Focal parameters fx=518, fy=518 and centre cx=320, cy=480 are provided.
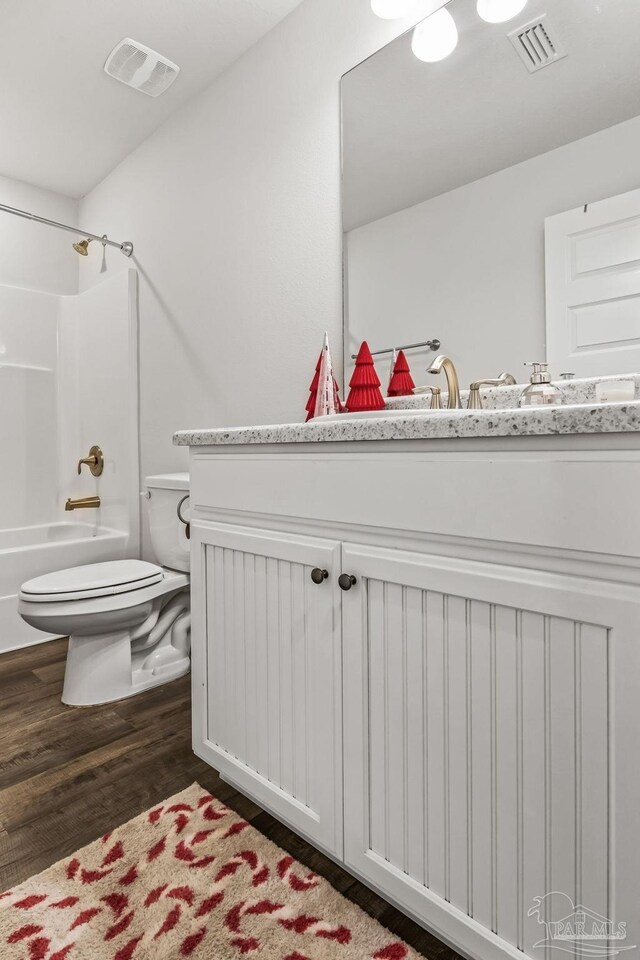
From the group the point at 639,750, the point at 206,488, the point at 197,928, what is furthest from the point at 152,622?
the point at 639,750

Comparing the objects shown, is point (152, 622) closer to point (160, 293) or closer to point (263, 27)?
point (160, 293)

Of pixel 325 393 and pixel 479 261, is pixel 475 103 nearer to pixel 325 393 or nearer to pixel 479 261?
pixel 479 261

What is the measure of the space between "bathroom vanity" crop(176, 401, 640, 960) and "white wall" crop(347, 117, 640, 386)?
66 centimetres

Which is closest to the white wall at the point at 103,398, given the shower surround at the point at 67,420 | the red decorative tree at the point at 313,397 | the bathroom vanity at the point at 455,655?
the shower surround at the point at 67,420

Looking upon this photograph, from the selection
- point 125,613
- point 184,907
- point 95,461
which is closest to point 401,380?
point 125,613

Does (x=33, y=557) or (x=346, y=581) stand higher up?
(x=346, y=581)

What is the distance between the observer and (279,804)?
102 centimetres

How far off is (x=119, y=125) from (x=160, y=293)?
755 millimetres

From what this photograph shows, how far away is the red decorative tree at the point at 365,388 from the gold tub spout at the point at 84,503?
1806 millimetres

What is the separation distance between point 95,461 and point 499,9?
2.41 metres

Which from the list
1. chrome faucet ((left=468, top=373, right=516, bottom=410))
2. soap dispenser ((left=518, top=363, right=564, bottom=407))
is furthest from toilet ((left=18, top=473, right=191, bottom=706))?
soap dispenser ((left=518, top=363, right=564, bottom=407))

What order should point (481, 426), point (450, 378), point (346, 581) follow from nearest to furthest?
1. point (481, 426)
2. point (346, 581)
3. point (450, 378)

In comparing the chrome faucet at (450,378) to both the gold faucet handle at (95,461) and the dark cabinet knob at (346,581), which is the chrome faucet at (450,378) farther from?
the gold faucet handle at (95,461)

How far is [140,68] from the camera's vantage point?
1960 millimetres
